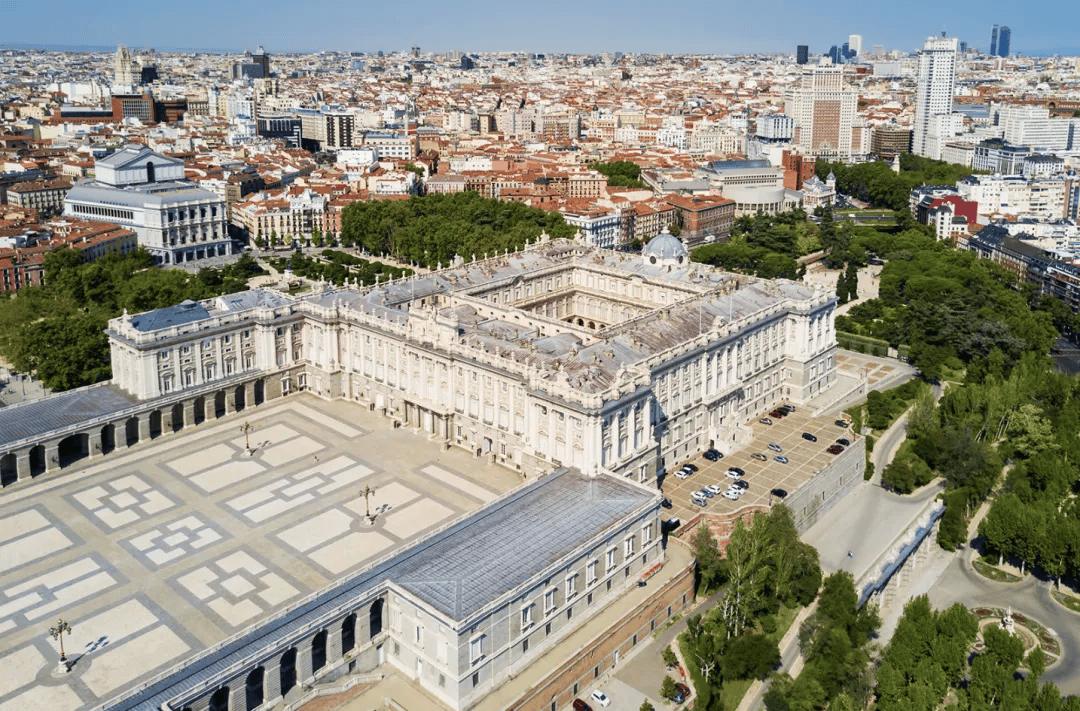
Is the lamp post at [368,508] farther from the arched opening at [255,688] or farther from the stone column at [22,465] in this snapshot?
the stone column at [22,465]

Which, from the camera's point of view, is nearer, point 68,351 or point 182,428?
point 182,428

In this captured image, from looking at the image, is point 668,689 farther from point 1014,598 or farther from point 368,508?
point 1014,598

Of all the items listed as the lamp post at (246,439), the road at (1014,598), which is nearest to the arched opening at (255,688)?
the lamp post at (246,439)

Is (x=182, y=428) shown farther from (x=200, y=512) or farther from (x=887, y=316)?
(x=887, y=316)

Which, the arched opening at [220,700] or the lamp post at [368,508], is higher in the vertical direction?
the lamp post at [368,508]

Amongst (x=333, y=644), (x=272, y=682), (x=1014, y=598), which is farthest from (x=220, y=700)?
(x=1014, y=598)

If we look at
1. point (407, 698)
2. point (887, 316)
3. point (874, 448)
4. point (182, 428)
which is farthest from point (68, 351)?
point (887, 316)

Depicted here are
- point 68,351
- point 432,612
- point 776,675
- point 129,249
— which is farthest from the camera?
point 129,249
